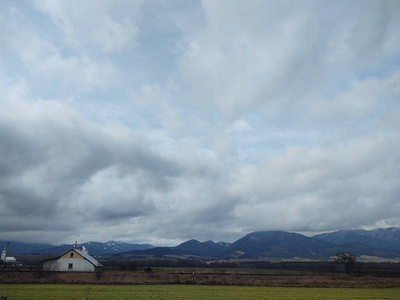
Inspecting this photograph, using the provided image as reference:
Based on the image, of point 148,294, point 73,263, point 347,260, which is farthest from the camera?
point 347,260

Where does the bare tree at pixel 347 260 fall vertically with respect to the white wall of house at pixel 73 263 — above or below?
below

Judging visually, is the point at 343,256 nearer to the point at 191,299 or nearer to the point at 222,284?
the point at 222,284

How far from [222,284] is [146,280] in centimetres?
1311

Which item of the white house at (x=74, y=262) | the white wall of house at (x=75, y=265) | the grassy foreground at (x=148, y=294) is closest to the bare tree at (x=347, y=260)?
the grassy foreground at (x=148, y=294)

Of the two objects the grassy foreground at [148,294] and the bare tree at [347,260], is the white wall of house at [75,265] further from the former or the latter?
the bare tree at [347,260]

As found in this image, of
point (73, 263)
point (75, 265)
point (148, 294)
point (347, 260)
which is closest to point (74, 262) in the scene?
point (73, 263)

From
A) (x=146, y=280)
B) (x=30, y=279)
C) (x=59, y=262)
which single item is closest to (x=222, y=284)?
(x=146, y=280)

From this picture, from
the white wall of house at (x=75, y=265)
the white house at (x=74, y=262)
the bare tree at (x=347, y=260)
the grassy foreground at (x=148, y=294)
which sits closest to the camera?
the grassy foreground at (x=148, y=294)

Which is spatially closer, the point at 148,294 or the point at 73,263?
the point at 148,294

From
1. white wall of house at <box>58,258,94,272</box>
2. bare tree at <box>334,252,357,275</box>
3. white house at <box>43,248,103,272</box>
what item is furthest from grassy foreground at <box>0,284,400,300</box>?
bare tree at <box>334,252,357,275</box>

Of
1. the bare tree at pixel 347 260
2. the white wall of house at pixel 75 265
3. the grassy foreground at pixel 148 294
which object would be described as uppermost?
the white wall of house at pixel 75 265

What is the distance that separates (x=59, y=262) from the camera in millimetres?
90750

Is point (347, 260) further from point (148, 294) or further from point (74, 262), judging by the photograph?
point (148, 294)

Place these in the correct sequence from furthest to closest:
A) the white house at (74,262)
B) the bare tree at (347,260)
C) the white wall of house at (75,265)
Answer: the bare tree at (347,260) → the white wall of house at (75,265) → the white house at (74,262)
